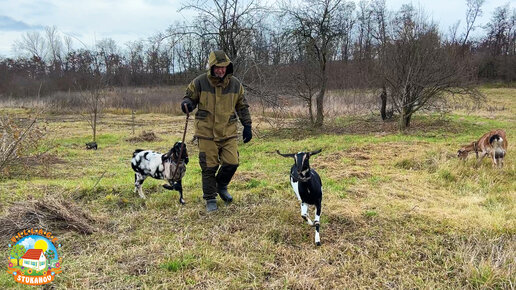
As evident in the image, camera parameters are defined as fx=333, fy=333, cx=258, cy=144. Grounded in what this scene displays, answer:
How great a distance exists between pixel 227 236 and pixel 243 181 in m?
2.70

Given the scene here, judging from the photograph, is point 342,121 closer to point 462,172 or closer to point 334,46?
point 334,46

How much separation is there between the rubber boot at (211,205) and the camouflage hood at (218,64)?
5.73 ft

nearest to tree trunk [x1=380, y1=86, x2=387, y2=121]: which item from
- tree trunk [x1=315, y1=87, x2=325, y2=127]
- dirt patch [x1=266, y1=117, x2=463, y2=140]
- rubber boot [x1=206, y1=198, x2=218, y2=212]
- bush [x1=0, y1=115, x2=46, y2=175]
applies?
dirt patch [x1=266, y1=117, x2=463, y2=140]

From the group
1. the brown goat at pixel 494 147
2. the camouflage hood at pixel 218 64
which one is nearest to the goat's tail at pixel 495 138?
the brown goat at pixel 494 147

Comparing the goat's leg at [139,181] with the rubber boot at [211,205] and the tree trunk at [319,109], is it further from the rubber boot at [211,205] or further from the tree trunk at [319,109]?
the tree trunk at [319,109]

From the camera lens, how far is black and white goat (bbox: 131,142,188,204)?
535cm

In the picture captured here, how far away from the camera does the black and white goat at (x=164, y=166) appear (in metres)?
5.35

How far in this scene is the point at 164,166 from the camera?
5438 millimetres

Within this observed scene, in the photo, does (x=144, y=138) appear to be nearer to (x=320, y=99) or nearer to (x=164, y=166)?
(x=320, y=99)

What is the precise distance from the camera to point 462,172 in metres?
6.80

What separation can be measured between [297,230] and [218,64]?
8.05 ft

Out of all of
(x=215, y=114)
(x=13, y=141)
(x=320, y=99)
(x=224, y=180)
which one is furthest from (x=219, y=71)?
(x=320, y=99)

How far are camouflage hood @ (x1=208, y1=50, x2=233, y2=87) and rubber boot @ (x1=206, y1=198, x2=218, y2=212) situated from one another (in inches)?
68.8

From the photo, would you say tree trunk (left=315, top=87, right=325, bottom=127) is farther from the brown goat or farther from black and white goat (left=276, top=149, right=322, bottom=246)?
black and white goat (left=276, top=149, right=322, bottom=246)
